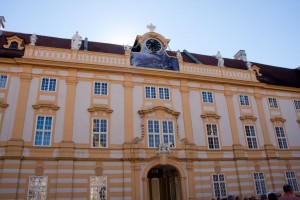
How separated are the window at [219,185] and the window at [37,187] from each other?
1311cm

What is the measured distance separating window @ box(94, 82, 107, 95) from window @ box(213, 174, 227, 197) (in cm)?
1161

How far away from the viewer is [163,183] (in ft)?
81.2

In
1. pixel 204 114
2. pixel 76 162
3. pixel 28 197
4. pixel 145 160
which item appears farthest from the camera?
pixel 204 114

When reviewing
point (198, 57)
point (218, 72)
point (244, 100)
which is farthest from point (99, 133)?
point (198, 57)

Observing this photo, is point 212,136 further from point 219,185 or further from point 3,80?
point 3,80

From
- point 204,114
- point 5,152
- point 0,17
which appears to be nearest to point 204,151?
point 204,114

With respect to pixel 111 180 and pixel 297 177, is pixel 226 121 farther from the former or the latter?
pixel 111 180

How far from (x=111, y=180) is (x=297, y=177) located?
57.6 feet

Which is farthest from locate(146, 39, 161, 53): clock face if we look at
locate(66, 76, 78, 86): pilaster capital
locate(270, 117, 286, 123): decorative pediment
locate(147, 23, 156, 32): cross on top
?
locate(270, 117, 286, 123): decorative pediment

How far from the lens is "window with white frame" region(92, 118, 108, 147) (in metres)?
20.3

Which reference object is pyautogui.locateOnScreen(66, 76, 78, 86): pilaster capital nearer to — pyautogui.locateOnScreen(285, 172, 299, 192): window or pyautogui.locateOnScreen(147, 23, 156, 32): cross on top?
pyautogui.locateOnScreen(147, 23, 156, 32): cross on top

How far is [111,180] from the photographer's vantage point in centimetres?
1952

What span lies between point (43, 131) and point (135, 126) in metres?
6.93

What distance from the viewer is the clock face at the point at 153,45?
25.1m
